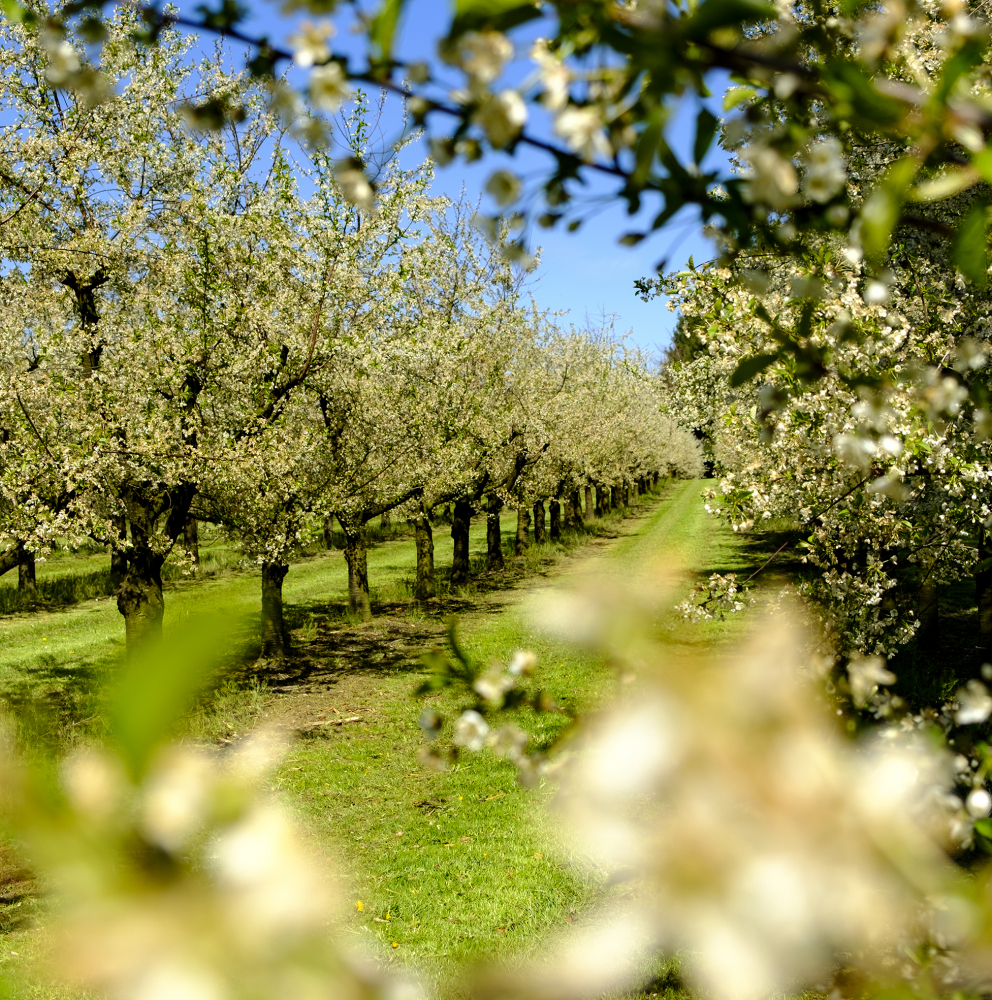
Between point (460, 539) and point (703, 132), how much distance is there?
18632 mm

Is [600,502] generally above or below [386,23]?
below

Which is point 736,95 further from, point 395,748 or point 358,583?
point 358,583

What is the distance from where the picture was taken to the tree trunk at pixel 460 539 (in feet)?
62.4

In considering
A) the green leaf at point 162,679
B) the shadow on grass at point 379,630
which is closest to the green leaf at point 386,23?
the green leaf at point 162,679

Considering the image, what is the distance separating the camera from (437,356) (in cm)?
1458

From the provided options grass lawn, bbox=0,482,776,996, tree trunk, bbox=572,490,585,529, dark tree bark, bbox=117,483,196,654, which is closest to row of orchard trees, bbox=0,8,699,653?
dark tree bark, bbox=117,483,196,654

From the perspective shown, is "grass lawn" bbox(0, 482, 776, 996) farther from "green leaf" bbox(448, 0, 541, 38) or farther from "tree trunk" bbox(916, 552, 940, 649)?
"tree trunk" bbox(916, 552, 940, 649)

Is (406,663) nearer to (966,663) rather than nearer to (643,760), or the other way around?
(966,663)

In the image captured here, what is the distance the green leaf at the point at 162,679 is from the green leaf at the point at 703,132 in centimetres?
82

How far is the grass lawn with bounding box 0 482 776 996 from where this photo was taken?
181 inches

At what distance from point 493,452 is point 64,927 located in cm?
1855

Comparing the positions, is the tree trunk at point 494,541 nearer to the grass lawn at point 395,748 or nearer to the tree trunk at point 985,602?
the grass lawn at point 395,748

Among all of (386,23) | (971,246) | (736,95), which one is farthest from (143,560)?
(971,246)

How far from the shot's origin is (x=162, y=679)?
15.3 inches
